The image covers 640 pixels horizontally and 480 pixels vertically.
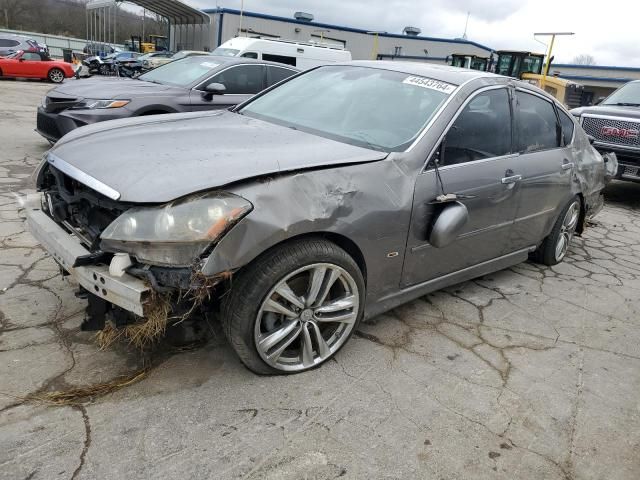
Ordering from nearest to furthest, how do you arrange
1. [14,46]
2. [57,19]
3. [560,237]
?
[560,237] → [14,46] → [57,19]

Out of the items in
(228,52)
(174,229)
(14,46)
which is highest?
(228,52)

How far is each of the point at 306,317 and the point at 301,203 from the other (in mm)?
611

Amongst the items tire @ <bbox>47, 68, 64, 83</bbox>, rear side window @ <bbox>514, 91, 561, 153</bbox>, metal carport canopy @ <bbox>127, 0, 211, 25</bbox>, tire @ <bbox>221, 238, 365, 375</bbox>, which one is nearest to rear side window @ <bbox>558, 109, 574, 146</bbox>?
rear side window @ <bbox>514, 91, 561, 153</bbox>

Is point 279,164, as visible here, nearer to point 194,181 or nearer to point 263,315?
point 194,181

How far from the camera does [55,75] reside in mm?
20453

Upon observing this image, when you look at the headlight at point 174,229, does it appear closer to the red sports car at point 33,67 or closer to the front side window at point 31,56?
the red sports car at point 33,67

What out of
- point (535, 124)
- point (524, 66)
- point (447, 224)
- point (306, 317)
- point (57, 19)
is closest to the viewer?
point (306, 317)

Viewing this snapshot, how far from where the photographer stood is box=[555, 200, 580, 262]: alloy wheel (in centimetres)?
456

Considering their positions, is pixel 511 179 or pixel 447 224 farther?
pixel 511 179

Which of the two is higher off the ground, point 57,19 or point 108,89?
point 57,19

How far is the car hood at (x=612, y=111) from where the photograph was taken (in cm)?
774

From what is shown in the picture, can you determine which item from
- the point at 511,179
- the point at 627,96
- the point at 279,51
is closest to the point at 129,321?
the point at 511,179

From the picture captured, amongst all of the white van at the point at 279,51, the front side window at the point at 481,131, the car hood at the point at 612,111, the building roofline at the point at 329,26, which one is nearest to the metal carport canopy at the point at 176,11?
the building roofline at the point at 329,26

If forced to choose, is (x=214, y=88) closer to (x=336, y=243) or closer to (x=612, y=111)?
(x=336, y=243)
